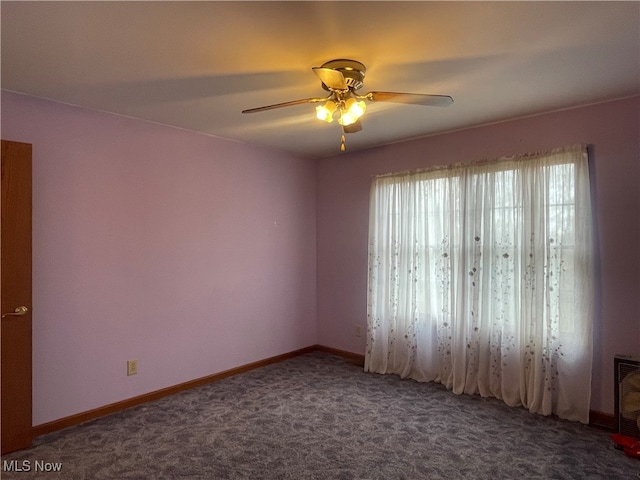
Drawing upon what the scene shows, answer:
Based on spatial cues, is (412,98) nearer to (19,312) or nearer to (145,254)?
(145,254)

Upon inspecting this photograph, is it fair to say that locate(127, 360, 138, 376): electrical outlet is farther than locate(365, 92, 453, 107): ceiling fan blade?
Yes

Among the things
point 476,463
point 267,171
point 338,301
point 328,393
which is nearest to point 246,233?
point 267,171

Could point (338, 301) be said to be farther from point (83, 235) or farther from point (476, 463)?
point (83, 235)

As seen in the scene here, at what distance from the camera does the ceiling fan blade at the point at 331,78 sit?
6.18ft

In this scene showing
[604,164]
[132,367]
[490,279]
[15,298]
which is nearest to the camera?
[15,298]

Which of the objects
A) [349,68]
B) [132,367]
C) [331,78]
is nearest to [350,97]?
[349,68]

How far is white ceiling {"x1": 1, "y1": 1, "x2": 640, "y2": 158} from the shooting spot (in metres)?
1.75

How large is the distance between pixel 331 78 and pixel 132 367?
2807mm

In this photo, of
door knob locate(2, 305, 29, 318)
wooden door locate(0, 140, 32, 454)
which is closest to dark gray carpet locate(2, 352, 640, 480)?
wooden door locate(0, 140, 32, 454)

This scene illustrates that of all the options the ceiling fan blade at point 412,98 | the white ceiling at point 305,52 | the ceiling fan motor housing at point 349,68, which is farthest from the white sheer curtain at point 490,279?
the ceiling fan motor housing at point 349,68

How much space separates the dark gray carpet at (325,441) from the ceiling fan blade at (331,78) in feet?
7.29

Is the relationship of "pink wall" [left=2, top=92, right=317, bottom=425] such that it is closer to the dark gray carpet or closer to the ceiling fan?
the dark gray carpet

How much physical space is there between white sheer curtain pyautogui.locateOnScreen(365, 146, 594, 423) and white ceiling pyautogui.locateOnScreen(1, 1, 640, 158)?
2.22ft

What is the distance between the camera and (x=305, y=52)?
210cm
